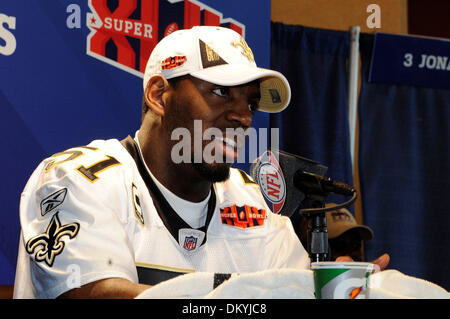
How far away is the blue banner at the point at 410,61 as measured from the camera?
355 cm

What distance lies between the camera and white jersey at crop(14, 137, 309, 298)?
1308 millimetres

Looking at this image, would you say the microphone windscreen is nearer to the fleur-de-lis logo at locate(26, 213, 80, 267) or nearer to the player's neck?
the player's neck

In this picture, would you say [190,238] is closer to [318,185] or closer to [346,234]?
[318,185]

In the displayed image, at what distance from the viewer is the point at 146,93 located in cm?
189

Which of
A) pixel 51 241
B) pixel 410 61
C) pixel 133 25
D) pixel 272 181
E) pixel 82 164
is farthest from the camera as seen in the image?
pixel 410 61

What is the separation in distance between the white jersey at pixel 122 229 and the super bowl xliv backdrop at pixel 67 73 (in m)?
0.37

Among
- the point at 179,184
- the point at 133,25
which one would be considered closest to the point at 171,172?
the point at 179,184

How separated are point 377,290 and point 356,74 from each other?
8.96 ft

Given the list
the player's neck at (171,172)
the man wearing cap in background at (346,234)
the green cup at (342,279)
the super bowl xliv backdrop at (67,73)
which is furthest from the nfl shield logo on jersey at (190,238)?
the man wearing cap in background at (346,234)

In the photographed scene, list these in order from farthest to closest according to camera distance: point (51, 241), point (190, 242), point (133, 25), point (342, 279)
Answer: point (133, 25)
point (190, 242)
point (51, 241)
point (342, 279)

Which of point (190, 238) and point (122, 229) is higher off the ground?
point (122, 229)

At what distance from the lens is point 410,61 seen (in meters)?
3.61

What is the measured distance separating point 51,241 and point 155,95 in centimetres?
68

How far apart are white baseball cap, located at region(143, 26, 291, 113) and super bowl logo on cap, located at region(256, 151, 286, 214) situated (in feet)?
0.92
